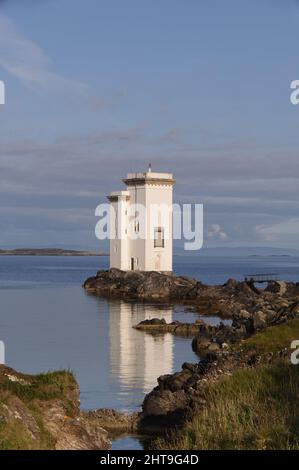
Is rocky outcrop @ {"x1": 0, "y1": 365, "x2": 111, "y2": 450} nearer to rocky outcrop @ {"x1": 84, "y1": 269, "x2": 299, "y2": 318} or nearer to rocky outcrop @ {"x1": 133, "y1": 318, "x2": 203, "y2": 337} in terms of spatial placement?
rocky outcrop @ {"x1": 133, "y1": 318, "x2": 203, "y2": 337}

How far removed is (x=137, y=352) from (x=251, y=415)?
22462 millimetres

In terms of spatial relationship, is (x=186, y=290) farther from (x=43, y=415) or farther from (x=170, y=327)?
(x=43, y=415)

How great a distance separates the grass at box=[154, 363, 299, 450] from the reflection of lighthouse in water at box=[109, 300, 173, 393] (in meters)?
9.62

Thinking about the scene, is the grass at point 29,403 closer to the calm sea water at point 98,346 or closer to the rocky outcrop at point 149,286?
the calm sea water at point 98,346

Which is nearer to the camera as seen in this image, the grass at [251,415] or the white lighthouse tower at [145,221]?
→ the grass at [251,415]

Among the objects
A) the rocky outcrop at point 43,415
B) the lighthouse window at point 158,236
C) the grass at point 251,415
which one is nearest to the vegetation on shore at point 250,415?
the grass at point 251,415

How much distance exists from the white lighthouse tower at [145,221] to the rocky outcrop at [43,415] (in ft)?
178

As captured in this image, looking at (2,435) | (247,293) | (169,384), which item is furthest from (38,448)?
(247,293)

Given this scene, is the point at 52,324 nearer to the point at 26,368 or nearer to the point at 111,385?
the point at 26,368

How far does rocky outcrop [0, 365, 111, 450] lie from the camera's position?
12453 mm

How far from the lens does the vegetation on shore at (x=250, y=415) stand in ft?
37.9

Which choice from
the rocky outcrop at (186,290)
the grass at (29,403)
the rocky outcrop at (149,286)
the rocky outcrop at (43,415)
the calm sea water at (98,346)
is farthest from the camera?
the rocky outcrop at (149,286)

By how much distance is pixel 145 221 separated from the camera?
71.0 m

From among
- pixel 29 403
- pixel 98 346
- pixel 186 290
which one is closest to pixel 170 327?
pixel 98 346
